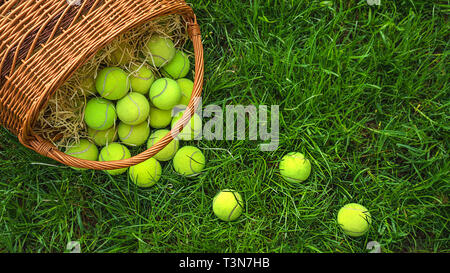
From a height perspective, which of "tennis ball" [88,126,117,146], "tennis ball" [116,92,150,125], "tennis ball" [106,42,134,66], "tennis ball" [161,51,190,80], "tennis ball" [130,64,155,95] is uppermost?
"tennis ball" [161,51,190,80]

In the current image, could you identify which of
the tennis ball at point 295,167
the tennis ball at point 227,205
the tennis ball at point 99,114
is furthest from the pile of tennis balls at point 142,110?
the tennis ball at point 295,167

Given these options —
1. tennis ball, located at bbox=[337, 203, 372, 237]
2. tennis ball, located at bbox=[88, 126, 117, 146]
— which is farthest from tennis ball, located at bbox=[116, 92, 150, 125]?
tennis ball, located at bbox=[337, 203, 372, 237]

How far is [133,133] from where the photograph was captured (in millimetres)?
1347

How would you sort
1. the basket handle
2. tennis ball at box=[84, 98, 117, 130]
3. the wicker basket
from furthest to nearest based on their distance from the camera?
tennis ball at box=[84, 98, 117, 130]
the basket handle
the wicker basket

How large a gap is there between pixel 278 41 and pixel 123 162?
801 millimetres

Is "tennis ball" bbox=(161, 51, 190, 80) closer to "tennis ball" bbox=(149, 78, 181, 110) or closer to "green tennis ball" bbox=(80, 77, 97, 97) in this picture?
"tennis ball" bbox=(149, 78, 181, 110)

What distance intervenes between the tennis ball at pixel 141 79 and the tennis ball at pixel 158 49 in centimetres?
4

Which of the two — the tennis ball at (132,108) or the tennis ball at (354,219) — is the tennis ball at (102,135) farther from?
the tennis ball at (354,219)

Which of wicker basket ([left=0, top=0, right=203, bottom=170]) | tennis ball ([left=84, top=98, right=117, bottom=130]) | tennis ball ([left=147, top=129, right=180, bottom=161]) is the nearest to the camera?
→ wicker basket ([left=0, top=0, right=203, bottom=170])

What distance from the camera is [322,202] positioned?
140 centimetres

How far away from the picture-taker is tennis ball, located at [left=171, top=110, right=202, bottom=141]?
4.41 feet

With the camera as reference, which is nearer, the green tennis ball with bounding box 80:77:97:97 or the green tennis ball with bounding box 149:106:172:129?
the green tennis ball with bounding box 80:77:97:97

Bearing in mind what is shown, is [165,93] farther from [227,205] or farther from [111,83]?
[227,205]
